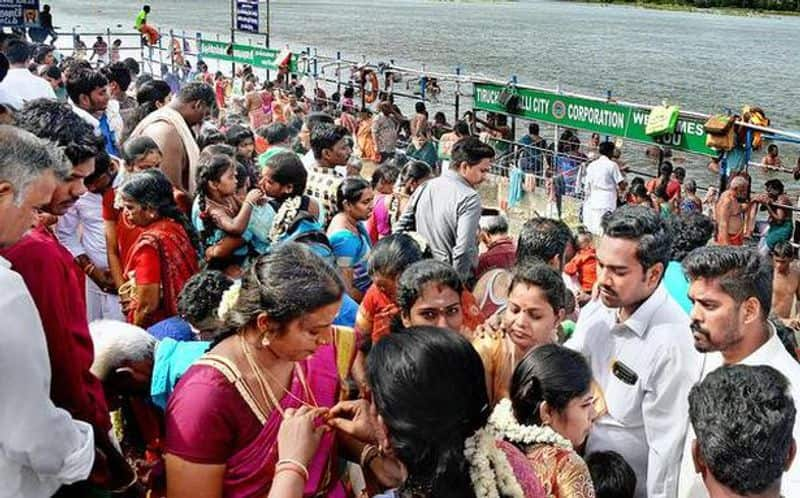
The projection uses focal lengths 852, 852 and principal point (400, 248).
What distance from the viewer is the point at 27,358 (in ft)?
6.57

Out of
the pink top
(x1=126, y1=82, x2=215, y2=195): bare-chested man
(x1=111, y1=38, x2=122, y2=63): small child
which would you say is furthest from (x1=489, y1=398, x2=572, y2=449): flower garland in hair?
(x1=111, y1=38, x2=122, y2=63): small child

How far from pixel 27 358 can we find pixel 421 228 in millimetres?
3644

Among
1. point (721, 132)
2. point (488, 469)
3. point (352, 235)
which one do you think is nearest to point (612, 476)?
point (488, 469)

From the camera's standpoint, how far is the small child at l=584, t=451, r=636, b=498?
303 centimetres

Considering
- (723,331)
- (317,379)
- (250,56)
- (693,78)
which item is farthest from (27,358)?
(693,78)

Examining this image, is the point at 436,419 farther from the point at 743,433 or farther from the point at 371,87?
the point at 371,87

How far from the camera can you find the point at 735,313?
9.75 feet

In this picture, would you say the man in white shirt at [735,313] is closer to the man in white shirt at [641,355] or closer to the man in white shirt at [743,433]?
the man in white shirt at [641,355]

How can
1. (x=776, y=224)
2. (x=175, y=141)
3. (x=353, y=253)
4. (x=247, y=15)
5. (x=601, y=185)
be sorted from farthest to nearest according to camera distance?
1. (x=247, y=15)
2. (x=601, y=185)
3. (x=776, y=224)
4. (x=175, y=141)
5. (x=353, y=253)

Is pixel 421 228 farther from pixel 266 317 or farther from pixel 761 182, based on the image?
pixel 761 182

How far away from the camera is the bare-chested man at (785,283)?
24.4ft

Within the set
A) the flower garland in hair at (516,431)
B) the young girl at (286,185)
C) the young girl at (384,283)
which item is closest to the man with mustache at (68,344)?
the flower garland in hair at (516,431)

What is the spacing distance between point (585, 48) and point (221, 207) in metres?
59.6

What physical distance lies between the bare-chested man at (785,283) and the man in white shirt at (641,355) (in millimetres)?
4539
